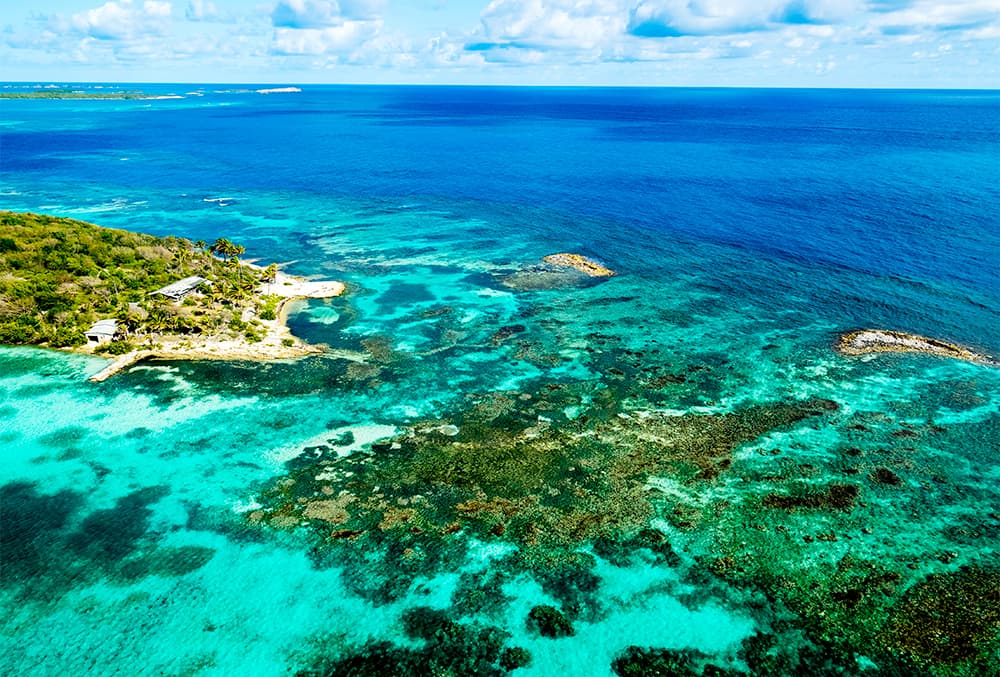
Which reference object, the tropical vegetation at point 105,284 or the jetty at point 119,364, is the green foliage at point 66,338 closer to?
the tropical vegetation at point 105,284

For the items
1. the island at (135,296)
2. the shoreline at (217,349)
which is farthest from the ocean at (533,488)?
the island at (135,296)

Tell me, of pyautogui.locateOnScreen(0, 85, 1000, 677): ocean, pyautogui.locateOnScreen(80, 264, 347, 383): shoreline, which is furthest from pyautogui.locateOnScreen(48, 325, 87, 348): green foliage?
pyautogui.locateOnScreen(0, 85, 1000, 677): ocean

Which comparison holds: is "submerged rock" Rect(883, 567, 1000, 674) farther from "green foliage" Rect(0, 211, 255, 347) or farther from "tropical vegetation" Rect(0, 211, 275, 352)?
"green foliage" Rect(0, 211, 255, 347)

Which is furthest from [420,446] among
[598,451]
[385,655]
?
[385,655]

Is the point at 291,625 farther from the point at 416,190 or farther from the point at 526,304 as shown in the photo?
the point at 416,190

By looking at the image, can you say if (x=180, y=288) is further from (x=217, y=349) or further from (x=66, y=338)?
(x=217, y=349)

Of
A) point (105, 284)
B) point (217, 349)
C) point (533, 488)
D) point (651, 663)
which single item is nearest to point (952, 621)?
point (651, 663)
